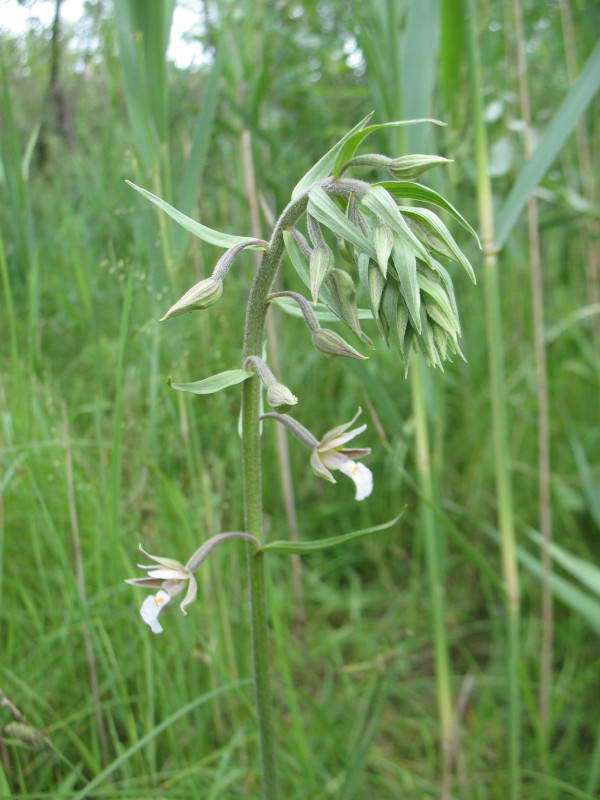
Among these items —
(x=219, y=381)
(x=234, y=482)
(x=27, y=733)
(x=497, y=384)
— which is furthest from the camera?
(x=234, y=482)

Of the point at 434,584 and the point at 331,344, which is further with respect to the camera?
the point at 434,584

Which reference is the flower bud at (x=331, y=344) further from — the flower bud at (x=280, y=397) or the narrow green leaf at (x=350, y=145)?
the narrow green leaf at (x=350, y=145)

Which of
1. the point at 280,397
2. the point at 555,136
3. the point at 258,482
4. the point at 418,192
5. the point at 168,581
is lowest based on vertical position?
the point at 168,581

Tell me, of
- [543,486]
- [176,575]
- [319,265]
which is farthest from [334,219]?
[543,486]

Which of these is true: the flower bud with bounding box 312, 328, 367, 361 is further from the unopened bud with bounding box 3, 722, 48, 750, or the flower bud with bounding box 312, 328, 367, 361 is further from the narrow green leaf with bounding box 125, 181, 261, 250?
the unopened bud with bounding box 3, 722, 48, 750

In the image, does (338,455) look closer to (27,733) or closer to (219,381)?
(219,381)

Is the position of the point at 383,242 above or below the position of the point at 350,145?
below
